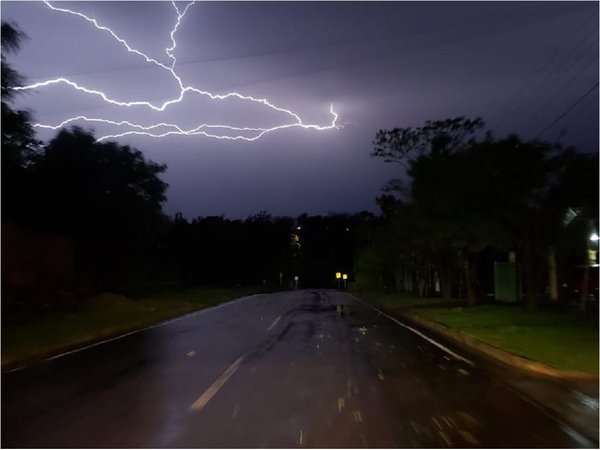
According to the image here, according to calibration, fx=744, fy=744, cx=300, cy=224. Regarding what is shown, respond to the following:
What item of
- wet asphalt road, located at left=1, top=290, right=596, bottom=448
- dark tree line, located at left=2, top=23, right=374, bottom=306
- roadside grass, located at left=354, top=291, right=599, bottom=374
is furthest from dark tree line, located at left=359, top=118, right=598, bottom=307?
dark tree line, located at left=2, top=23, right=374, bottom=306

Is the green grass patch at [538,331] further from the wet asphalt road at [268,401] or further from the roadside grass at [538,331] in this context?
the wet asphalt road at [268,401]

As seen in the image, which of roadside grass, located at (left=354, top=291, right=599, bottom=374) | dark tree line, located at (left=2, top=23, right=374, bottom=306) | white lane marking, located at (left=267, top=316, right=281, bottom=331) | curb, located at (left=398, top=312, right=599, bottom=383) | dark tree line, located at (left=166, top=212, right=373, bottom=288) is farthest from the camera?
dark tree line, located at (left=166, top=212, right=373, bottom=288)

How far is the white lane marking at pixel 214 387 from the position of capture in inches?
397

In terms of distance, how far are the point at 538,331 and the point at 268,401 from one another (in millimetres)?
12155

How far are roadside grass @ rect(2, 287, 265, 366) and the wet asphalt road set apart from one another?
161 centimetres

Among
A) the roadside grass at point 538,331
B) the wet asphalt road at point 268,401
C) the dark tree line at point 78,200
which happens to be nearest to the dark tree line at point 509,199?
the roadside grass at point 538,331

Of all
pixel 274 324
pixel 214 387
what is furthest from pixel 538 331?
pixel 214 387

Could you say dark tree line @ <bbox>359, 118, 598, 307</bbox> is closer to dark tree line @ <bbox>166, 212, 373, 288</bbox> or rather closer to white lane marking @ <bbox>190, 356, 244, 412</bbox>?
white lane marking @ <bbox>190, 356, 244, 412</bbox>

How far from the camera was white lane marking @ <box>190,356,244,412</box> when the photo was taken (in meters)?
10.1

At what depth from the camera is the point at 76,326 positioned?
2477 cm

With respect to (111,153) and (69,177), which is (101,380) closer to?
(69,177)

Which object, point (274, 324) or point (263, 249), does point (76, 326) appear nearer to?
point (274, 324)

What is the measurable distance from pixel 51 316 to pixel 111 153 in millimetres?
18654

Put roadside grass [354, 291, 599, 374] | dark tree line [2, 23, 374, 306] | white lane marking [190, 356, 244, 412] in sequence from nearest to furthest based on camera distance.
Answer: white lane marking [190, 356, 244, 412]
roadside grass [354, 291, 599, 374]
dark tree line [2, 23, 374, 306]
